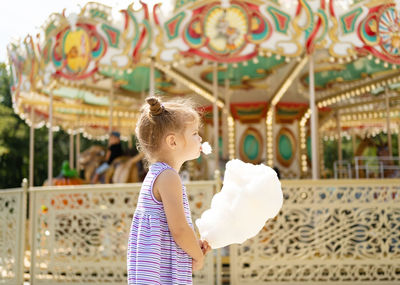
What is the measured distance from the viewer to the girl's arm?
1.91 metres

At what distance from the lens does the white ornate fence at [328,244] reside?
574 centimetres

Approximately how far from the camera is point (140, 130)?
2041mm

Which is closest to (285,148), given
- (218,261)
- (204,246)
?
(218,261)

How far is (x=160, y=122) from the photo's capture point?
2.00 metres

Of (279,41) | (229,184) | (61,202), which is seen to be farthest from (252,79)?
(229,184)

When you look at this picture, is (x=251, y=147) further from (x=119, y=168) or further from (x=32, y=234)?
(x=32, y=234)

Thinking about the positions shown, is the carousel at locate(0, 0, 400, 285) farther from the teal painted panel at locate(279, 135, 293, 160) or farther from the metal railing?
the teal painted panel at locate(279, 135, 293, 160)

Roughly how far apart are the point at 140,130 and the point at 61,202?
4.53 meters

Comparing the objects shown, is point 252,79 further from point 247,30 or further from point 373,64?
point 247,30

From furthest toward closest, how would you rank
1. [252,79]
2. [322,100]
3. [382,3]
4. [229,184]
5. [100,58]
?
[322,100] < [252,79] < [100,58] < [382,3] < [229,184]

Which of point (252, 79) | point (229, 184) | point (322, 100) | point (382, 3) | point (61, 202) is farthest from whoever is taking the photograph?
point (322, 100)

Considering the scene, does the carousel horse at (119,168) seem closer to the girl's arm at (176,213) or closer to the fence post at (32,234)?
the fence post at (32,234)

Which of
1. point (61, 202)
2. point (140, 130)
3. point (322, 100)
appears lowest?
point (61, 202)

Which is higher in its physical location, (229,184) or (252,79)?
(252,79)
